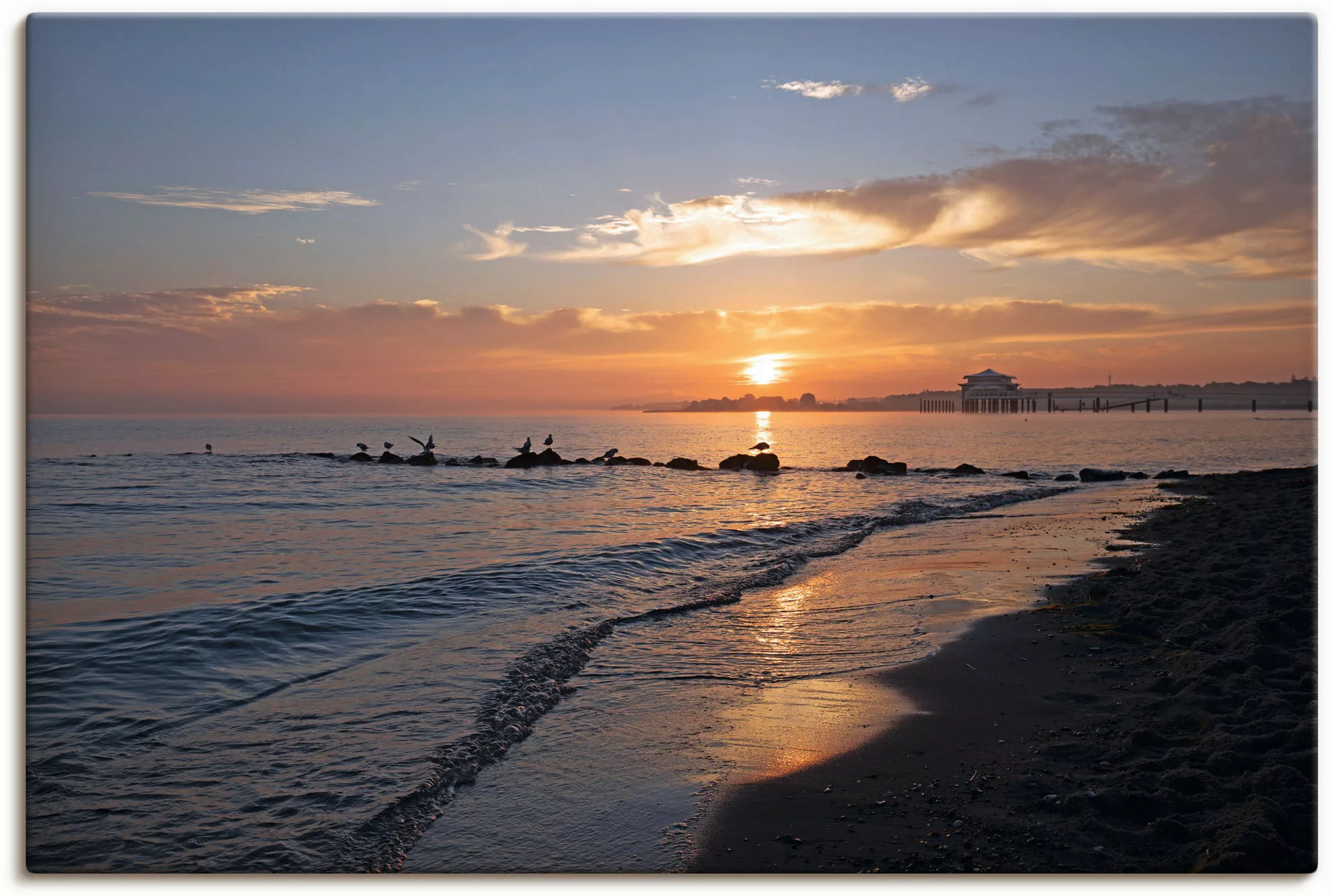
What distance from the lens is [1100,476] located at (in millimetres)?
29281

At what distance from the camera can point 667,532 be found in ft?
52.7

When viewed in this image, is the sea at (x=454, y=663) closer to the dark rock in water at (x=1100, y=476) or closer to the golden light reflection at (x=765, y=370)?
the golden light reflection at (x=765, y=370)

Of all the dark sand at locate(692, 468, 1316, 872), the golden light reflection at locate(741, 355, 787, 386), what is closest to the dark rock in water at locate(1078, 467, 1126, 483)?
the golden light reflection at locate(741, 355, 787, 386)

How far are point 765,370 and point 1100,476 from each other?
1559cm

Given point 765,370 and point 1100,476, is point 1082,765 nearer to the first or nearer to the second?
point 765,370

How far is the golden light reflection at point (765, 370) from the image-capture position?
66.2 feet

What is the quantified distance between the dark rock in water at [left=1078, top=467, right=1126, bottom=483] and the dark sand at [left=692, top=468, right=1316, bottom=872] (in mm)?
23196

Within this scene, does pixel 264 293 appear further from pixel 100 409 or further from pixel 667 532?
pixel 667 532

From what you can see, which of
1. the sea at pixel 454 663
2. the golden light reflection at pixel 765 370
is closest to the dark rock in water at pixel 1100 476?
the sea at pixel 454 663

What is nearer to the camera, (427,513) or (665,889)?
(665,889)

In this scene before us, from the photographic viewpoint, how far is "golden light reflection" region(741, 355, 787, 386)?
66.2 feet

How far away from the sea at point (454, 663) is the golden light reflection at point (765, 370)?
4.06 meters
